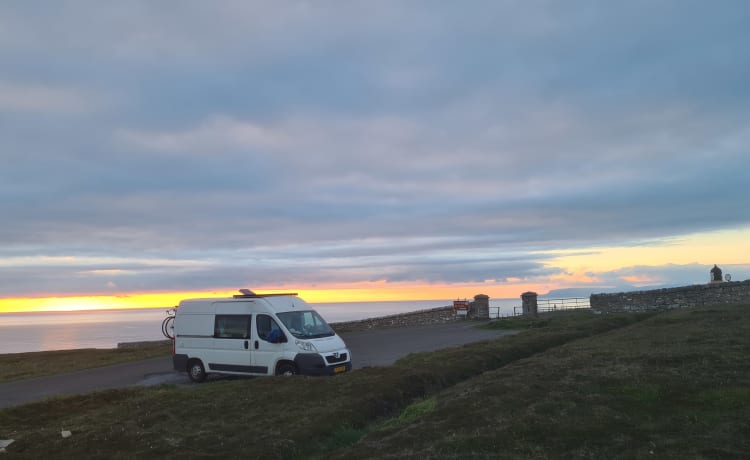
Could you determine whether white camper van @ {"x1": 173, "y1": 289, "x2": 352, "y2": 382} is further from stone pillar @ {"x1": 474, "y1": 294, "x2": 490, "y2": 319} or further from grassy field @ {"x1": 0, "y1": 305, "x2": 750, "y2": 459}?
stone pillar @ {"x1": 474, "y1": 294, "x2": 490, "y2": 319}

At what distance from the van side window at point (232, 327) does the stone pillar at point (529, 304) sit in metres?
26.1

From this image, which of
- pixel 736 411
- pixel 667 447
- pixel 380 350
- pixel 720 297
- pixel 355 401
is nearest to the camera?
pixel 667 447

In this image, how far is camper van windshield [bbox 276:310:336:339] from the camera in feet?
50.9

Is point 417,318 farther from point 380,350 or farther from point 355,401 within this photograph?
point 355,401

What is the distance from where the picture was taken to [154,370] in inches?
801

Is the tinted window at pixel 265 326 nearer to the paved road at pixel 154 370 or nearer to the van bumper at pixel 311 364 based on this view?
the van bumper at pixel 311 364

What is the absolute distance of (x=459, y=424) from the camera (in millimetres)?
8602

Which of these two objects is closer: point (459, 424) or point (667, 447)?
point (667, 447)

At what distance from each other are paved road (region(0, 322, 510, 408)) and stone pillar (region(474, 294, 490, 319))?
8502 millimetres

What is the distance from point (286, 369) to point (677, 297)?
2763 centimetres

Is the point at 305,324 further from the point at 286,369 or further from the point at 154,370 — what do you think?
the point at 154,370

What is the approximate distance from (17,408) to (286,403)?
6.08 m

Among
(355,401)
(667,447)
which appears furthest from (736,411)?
(355,401)

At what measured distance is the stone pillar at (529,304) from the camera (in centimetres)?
3797
